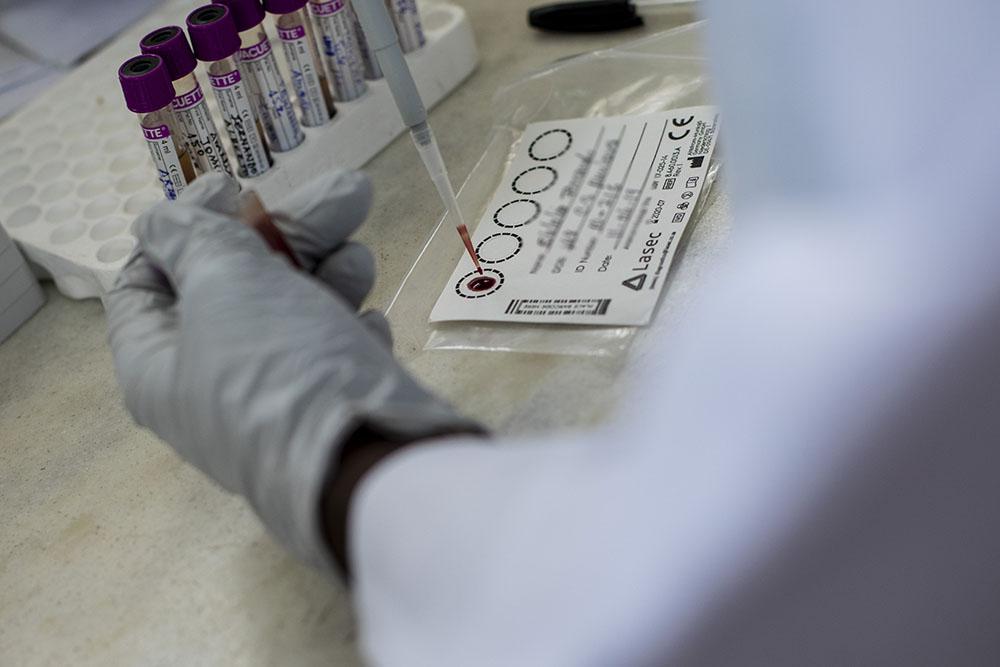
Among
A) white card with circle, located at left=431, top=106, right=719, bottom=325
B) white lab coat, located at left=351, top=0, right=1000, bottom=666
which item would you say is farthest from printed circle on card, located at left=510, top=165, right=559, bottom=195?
white lab coat, located at left=351, top=0, right=1000, bottom=666

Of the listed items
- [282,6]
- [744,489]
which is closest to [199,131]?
[282,6]

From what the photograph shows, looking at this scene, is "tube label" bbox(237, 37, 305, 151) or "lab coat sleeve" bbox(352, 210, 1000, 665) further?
"tube label" bbox(237, 37, 305, 151)

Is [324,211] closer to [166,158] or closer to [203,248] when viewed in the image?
[203,248]

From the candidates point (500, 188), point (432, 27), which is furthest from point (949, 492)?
point (432, 27)

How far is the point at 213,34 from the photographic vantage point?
0.87 meters

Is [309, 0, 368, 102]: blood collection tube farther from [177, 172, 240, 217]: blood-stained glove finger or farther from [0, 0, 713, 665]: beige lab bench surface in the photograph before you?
[177, 172, 240, 217]: blood-stained glove finger

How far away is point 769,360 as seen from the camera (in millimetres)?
425

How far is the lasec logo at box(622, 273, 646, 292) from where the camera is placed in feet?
2.60

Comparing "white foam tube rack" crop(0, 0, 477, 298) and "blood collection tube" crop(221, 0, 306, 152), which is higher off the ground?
"blood collection tube" crop(221, 0, 306, 152)

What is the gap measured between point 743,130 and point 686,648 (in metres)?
0.22

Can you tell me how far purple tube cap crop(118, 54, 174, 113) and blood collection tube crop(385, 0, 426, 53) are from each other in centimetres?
27

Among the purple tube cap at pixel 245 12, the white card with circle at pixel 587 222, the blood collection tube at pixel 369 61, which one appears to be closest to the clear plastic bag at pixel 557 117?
the white card with circle at pixel 587 222

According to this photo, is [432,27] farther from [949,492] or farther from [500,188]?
[949,492]

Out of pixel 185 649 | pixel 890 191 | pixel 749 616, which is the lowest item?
pixel 185 649
